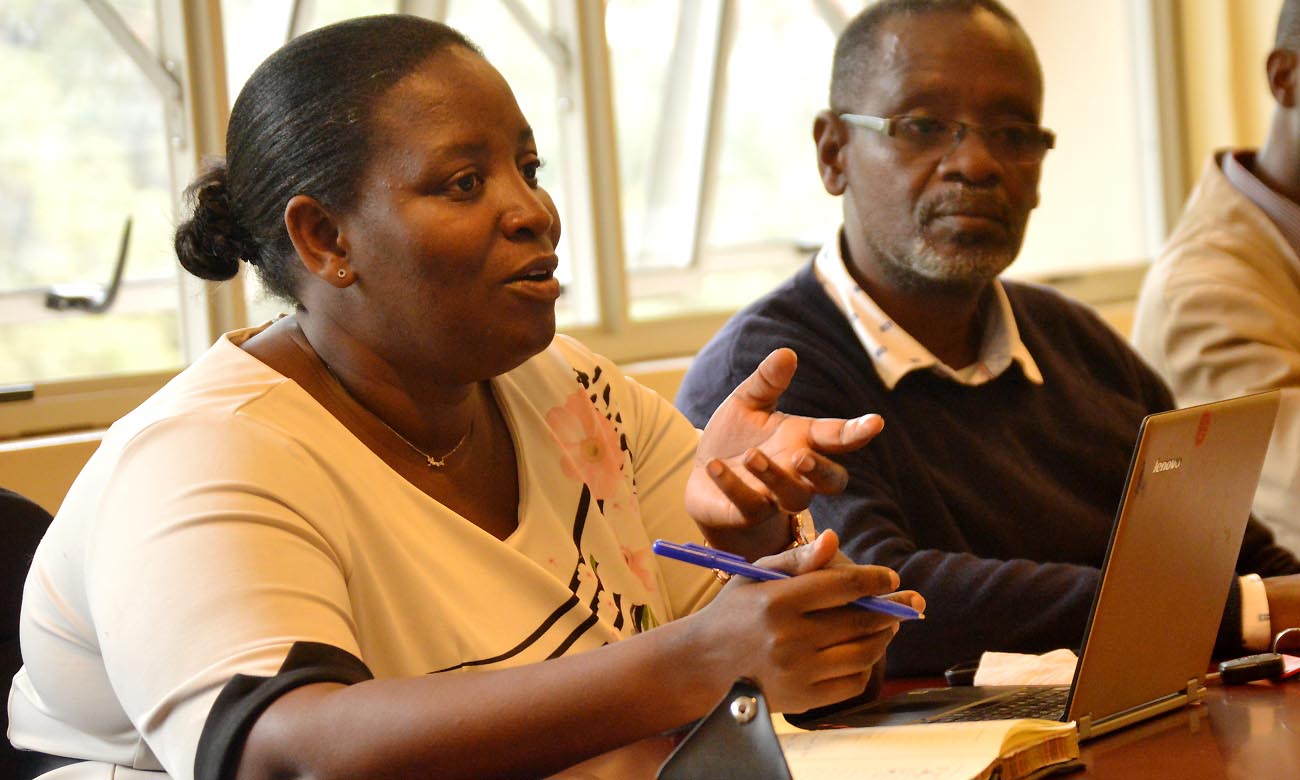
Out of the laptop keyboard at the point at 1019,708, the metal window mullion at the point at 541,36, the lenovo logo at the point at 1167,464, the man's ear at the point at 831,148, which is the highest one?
the metal window mullion at the point at 541,36

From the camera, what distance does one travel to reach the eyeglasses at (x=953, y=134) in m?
2.21

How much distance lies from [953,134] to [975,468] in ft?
1.75

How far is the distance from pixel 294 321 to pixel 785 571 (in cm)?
70

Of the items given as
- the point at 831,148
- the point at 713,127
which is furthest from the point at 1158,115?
the point at 831,148

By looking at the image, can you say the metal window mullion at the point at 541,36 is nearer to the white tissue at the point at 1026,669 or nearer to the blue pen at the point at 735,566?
the white tissue at the point at 1026,669

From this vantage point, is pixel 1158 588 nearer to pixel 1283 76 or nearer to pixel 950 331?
pixel 950 331

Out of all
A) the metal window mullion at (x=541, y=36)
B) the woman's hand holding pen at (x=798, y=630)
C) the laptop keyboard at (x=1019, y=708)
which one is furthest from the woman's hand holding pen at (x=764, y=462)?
→ the metal window mullion at (x=541, y=36)

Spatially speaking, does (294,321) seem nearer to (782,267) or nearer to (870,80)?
(870,80)

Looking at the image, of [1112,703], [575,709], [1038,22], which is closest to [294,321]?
[575,709]

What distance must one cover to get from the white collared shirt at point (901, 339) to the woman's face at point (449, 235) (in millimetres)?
728

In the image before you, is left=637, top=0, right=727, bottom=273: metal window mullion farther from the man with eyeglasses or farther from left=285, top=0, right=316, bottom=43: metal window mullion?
the man with eyeglasses

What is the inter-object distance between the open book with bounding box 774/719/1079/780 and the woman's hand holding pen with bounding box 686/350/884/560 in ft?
0.76

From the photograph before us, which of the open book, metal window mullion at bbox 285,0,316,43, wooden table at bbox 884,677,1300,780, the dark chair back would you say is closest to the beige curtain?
metal window mullion at bbox 285,0,316,43

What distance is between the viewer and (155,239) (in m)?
2.98
